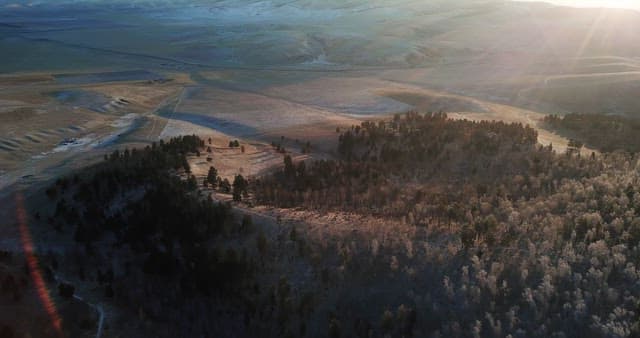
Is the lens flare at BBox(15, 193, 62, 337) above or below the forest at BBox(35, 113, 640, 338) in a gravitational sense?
below

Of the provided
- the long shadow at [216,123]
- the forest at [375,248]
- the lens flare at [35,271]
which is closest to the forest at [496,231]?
the forest at [375,248]

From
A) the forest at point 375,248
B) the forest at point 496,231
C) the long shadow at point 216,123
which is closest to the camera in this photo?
the forest at point 496,231

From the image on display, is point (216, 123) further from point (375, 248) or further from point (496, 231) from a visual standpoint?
point (496, 231)

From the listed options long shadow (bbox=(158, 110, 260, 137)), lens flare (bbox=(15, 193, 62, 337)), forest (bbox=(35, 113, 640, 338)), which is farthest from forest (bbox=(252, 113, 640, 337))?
long shadow (bbox=(158, 110, 260, 137))

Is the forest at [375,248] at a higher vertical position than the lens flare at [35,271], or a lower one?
higher

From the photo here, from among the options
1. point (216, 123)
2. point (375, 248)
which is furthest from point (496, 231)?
point (216, 123)

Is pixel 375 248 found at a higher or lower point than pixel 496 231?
lower

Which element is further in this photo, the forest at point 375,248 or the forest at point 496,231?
the forest at point 375,248

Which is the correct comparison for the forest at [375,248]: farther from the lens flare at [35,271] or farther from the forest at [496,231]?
the lens flare at [35,271]

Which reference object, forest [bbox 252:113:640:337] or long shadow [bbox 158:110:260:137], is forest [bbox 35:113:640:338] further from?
long shadow [bbox 158:110:260:137]

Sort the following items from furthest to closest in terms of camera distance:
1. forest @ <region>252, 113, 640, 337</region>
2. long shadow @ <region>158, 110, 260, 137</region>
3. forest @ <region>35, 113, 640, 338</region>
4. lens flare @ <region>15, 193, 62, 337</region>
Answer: long shadow @ <region>158, 110, 260, 137</region> < lens flare @ <region>15, 193, 62, 337</region> < forest @ <region>35, 113, 640, 338</region> < forest @ <region>252, 113, 640, 337</region>
